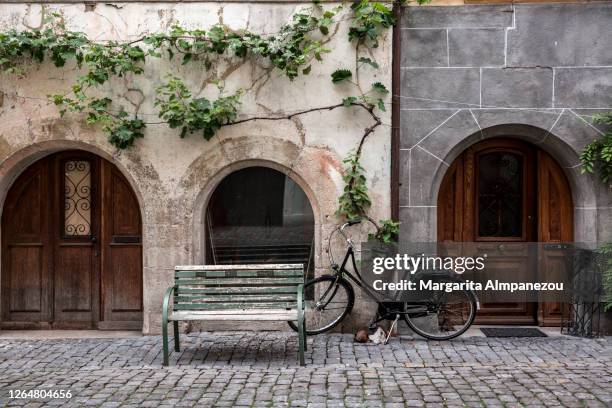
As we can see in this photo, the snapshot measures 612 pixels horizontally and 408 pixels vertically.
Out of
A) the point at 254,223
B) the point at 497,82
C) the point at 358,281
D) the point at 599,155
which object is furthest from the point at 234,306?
the point at 599,155

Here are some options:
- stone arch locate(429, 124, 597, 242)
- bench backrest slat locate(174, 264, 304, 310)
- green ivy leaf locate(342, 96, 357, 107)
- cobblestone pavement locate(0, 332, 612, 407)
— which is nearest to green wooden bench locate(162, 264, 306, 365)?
bench backrest slat locate(174, 264, 304, 310)

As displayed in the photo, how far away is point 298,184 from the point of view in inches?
380

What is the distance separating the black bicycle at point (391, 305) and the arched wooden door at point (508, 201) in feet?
3.28

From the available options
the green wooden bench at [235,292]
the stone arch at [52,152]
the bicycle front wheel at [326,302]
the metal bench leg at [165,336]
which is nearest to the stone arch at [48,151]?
the stone arch at [52,152]

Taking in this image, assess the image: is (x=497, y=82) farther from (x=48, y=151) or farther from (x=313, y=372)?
(x=48, y=151)

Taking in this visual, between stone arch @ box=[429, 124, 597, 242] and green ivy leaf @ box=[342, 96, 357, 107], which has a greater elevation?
green ivy leaf @ box=[342, 96, 357, 107]

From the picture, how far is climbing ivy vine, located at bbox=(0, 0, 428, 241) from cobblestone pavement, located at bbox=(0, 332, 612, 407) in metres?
1.74

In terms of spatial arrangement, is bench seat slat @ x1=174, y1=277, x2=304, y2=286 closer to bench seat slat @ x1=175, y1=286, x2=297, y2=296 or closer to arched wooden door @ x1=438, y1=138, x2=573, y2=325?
bench seat slat @ x1=175, y1=286, x2=297, y2=296

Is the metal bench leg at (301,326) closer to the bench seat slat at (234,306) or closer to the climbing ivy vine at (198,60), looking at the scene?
the bench seat slat at (234,306)

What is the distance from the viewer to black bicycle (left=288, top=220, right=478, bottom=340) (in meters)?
9.00

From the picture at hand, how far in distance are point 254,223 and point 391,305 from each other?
80.8 inches

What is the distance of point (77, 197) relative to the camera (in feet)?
32.6

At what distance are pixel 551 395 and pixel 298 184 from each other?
13.8ft

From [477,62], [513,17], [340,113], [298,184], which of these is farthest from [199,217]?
[513,17]
